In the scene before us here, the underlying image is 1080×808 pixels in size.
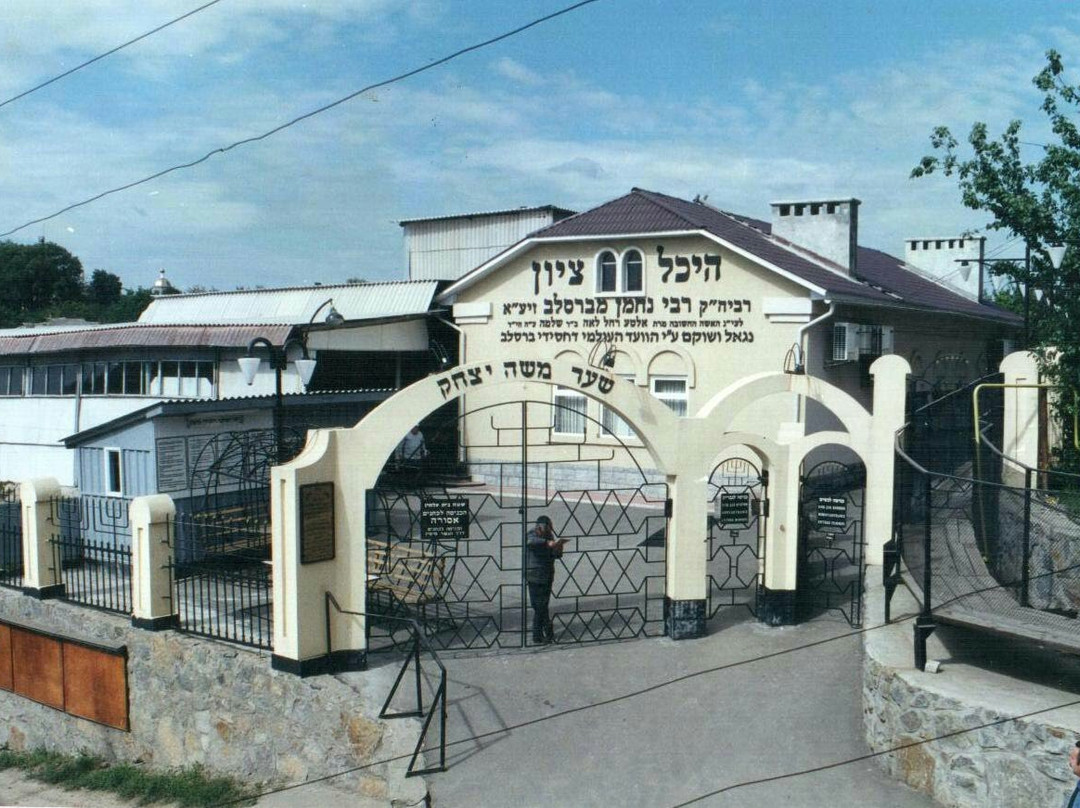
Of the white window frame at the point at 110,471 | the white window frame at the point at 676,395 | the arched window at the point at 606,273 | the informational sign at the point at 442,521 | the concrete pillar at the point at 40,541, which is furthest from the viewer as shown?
the arched window at the point at 606,273

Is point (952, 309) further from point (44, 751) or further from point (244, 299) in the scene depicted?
point (44, 751)

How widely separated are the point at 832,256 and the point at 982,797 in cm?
1591

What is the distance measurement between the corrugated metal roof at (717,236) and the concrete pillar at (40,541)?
35.0 feet

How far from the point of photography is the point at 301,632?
29.4 ft

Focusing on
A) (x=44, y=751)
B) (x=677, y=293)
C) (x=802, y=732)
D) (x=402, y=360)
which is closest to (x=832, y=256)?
(x=677, y=293)

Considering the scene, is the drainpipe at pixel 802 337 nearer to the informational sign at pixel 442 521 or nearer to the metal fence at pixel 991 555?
the metal fence at pixel 991 555

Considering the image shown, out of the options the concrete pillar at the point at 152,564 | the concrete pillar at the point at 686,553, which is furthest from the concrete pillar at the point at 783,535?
the concrete pillar at the point at 152,564

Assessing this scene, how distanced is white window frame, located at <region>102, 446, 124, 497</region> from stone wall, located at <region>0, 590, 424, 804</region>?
2.82m

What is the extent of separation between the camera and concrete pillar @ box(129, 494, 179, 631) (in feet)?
34.7

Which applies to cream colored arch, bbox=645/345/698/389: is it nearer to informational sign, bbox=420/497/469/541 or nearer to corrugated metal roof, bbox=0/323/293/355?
corrugated metal roof, bbox=0/323/293/355

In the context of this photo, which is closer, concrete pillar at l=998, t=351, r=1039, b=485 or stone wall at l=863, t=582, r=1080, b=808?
stone wall at l=863, t=582, r=1080, b=808

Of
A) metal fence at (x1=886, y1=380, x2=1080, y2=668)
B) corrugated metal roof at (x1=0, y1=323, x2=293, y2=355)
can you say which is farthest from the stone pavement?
corrugated metal roof at (x1=0, y1=323, x2=293, y2=355)

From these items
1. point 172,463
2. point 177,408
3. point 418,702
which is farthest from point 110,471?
point 418,702

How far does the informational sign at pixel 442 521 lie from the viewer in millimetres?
9984
